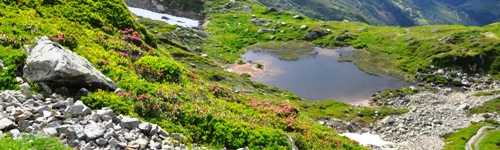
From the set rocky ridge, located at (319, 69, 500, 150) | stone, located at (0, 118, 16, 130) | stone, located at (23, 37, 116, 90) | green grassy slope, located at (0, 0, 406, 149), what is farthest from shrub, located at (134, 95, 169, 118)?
rocky ridge, located at (319, 69, 500, 150)

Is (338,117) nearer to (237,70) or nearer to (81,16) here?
(237,70)

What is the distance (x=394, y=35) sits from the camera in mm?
185125

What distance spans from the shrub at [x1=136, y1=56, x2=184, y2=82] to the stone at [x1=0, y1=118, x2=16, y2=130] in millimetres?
10769

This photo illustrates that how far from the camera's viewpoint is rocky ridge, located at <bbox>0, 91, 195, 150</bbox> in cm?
2372

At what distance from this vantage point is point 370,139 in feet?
311

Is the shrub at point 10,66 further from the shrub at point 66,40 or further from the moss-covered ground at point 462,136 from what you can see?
the moss-covered ground at point 462,136

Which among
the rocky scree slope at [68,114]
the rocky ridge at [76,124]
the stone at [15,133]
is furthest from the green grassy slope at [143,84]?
the stone at [15,133]

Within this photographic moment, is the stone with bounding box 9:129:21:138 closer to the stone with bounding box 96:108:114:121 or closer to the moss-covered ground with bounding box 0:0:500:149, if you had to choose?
the stone with bounding box 96:108:114:121

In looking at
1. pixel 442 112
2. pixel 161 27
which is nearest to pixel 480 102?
pixel 442 112

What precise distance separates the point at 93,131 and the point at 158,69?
10636 millimetres

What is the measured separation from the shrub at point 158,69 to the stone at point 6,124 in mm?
10769

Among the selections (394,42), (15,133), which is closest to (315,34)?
(394,42)

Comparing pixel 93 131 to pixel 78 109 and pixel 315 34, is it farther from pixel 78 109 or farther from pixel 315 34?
pixel 315 34

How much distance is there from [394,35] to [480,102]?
227 feet
